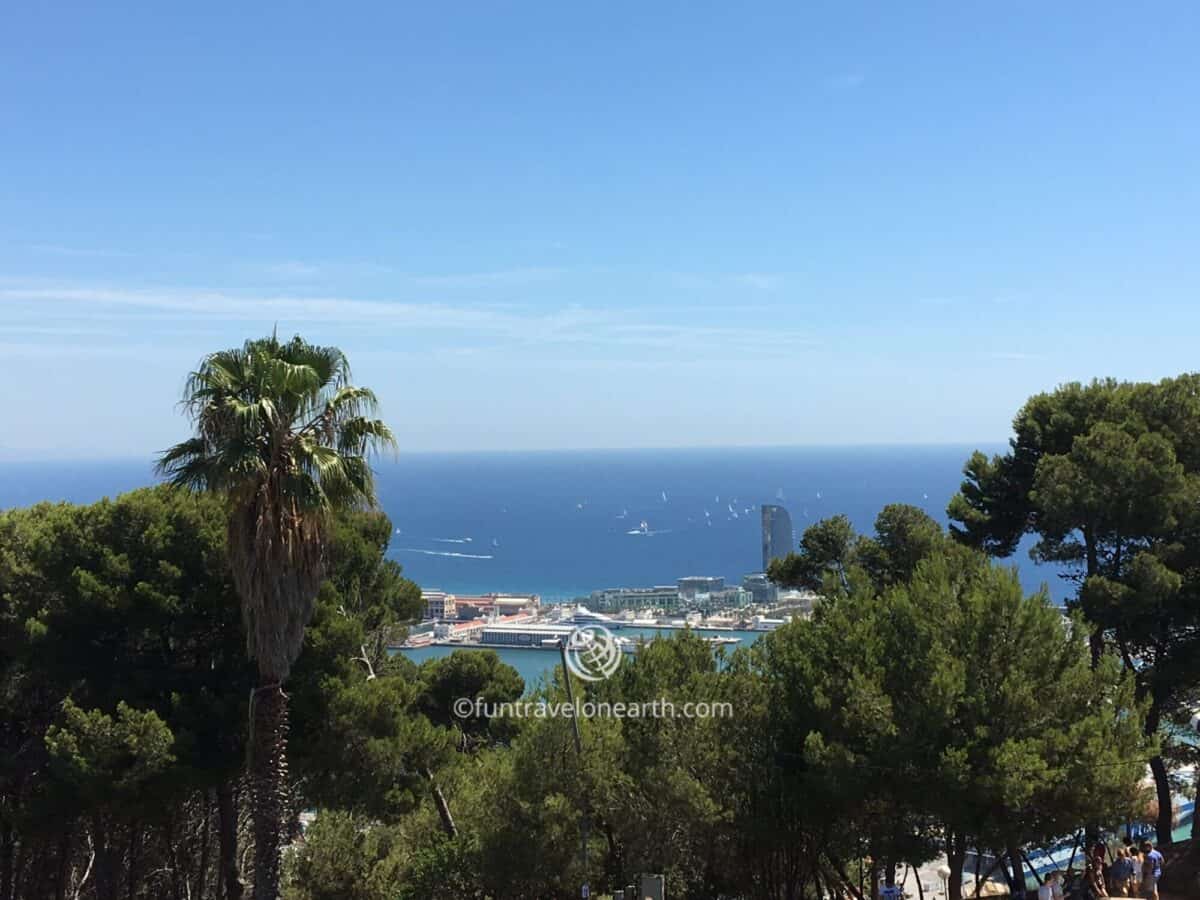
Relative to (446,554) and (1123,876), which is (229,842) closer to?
(1123,876)

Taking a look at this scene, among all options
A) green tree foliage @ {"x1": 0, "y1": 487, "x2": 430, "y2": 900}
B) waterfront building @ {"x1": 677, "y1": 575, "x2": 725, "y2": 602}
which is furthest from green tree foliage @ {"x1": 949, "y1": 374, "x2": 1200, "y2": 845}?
waterfront building @ {"x1": 677, "y1": 575, "x2": 725, "y2": 602}

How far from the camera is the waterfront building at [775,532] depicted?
11188cm

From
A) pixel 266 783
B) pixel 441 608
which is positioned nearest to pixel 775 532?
pixel 441 608

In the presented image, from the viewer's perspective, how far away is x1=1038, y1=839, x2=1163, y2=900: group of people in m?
11.0

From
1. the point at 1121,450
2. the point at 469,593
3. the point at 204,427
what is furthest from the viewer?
the point at 469,593

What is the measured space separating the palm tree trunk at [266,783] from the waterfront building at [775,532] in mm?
102720

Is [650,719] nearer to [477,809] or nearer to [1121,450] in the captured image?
[477,809]

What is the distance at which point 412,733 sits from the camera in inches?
529

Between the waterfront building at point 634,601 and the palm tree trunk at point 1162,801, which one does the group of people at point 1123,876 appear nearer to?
the palm tree trunk at point 1162,801

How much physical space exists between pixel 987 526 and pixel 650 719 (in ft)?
31.2

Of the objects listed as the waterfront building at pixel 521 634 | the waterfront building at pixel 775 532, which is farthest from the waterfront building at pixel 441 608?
the waterfront building at pixel 775 532

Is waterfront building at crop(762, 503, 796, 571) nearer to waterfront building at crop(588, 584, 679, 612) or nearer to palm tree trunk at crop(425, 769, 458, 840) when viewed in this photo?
waterfront building at crop(588, 584, 679, 612)

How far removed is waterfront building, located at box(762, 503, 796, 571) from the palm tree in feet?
337

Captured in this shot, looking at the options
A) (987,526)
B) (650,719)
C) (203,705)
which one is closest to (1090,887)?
(650,719)
